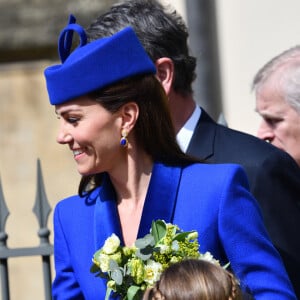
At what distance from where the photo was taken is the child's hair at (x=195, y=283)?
329 centimetres

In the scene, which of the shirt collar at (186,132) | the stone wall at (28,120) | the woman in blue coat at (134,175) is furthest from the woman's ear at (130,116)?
the stone wall at (28,120)

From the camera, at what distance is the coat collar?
377 cm

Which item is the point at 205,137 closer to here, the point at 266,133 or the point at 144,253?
the point at 266,133

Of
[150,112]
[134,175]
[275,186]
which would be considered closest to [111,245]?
[134,175]

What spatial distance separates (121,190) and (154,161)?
126 mm

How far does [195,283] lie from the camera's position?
3314 mm

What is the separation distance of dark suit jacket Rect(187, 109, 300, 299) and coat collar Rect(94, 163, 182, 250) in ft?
1.35

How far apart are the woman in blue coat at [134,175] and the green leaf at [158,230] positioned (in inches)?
4.9

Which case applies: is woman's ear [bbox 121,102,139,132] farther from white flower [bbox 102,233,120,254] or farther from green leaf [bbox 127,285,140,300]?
green leaf [bbox 127,285,140,300]

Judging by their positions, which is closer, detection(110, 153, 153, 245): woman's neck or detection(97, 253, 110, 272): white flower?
detection(97, 253, 110, 272): white flower

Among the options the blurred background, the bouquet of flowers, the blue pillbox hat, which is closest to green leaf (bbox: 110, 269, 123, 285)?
the bouquet of flowers

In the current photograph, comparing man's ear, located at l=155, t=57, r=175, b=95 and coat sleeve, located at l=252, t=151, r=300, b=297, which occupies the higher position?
man's ear, located at l=155, t=57, r=175, b=95

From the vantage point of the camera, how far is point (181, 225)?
376cm

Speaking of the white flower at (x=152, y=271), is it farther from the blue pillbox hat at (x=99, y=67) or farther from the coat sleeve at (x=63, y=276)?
the blue pillbox hat at (x=99, y=67)
